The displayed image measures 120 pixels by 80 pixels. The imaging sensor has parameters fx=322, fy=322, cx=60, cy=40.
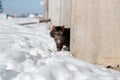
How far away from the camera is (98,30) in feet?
19.2

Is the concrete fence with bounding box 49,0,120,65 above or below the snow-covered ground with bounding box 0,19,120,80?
above

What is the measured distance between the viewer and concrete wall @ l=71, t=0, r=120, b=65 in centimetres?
571

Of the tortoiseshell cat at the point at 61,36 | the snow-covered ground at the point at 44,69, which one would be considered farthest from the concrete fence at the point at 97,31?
the tortoiseshell cat at the point at 61,36

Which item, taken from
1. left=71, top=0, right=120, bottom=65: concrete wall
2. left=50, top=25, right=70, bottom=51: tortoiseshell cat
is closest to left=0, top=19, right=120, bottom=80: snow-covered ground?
left=71, top=0, right=120, bottom=65: concrete wall

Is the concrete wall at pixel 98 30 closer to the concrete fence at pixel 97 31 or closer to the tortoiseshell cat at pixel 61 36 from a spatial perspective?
the concrete fence at pixel 97 31

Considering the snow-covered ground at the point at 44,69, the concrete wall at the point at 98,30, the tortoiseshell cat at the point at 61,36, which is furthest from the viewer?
the tortoiseshell cat at the point at 61,36

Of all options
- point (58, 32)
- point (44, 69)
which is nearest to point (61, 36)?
point (58, 32)

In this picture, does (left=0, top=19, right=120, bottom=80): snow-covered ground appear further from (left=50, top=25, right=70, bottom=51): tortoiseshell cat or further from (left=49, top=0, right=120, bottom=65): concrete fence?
(left=50, top=25, right=70, bottom=51): tortoiseshell cat

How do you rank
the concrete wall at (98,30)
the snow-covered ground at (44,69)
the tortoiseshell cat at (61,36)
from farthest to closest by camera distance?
1. the tortoiseshell cat at (61,36)
2. the concrete wall at (98,30)
3. the snow-covered ground at (44,69)

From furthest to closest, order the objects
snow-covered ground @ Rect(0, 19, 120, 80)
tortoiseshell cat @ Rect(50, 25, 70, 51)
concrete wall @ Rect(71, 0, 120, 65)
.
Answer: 1. tortoiseshell cat @ Rect(50, 25, 70, 51)
2. concrete wall @ Rect(71, 0, 120, 65)
3. snow-covered ground @ Rect(0, 19, 120, 80)

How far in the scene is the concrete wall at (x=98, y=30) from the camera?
571 centimetres

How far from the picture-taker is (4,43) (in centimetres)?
726

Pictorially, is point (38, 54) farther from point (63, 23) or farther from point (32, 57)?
point (63, 23)

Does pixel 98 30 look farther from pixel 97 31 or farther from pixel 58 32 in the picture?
pixel 58 32
